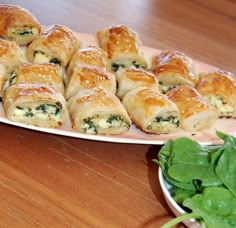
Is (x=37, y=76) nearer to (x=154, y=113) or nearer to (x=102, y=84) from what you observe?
(x=102, y=84)

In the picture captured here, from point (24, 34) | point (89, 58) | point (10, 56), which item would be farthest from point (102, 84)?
point (24, 34)

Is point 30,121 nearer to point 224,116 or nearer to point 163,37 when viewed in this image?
point 224,116

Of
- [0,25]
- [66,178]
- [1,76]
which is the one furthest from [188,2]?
[66,178]

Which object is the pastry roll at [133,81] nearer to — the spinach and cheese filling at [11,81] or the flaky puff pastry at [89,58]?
the flaky puff pastry at [89,58]

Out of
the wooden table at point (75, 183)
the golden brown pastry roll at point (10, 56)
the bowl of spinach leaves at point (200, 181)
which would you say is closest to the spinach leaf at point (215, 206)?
the bowl of spinach leaves at point (200, 181)

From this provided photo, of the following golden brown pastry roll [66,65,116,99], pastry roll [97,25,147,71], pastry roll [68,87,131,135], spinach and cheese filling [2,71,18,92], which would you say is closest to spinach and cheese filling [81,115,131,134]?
pastry roll [68,87,131,135]

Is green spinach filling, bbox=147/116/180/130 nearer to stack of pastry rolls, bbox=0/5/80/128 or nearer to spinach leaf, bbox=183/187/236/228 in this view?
stack of pastry rolls, bbox=0/5/80/128

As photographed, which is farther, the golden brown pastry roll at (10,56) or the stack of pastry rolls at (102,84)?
the golden brown pastry roll at (10,56)
